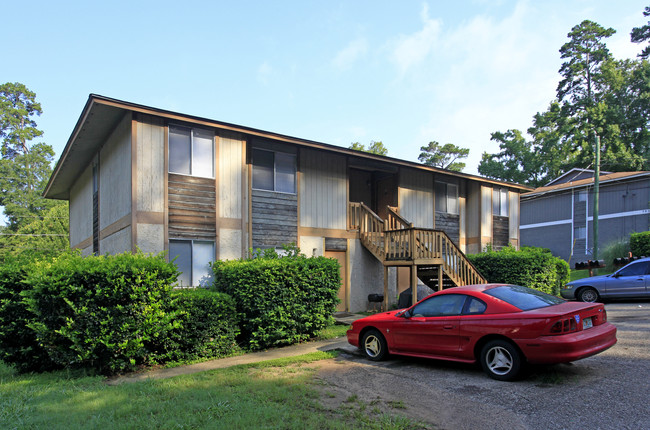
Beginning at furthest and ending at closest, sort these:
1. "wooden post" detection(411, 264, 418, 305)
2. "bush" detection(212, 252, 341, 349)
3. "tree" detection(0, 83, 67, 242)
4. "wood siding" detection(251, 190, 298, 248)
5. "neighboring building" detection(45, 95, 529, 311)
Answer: "tree" detection(0, 83, 67, 242)
"wood siding" detection(251, 190, 298, 248)
"wooden post" detection(411, 264, 418, 305)
"neighboring building" detection(45, 95, 529, 311)
"bush" detection(212, 252, 341, 349)

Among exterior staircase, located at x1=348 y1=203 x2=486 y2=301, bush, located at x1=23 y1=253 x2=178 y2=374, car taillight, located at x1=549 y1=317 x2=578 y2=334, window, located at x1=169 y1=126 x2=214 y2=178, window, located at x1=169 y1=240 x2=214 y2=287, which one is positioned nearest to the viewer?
car taillight, located at x1=549 y1=317 x2=578 y2=334

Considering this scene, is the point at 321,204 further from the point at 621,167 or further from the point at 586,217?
the point at 621,167

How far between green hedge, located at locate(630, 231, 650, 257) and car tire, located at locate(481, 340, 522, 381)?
1856 cm

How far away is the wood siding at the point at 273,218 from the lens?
1352 centimetres

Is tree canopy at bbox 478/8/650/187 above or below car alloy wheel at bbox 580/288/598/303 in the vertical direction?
above

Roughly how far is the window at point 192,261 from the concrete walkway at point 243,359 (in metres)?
3.64

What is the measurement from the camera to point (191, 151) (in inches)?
489

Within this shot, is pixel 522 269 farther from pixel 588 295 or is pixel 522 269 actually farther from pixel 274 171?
pixel 274 171

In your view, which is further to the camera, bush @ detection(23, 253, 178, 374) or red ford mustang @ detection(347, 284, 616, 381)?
bush @ detection(23, 253, 178, 374)

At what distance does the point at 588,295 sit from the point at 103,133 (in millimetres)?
16778

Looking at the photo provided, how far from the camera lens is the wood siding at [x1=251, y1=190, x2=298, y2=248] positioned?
532 inches

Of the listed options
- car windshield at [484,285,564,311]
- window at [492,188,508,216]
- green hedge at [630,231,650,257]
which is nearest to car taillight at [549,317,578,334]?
car windshield at [484,285,564,311]

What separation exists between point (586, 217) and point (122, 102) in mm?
33431

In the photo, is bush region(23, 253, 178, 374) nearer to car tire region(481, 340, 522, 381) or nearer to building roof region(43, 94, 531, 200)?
building roof region(43, 94, 531, 200)
